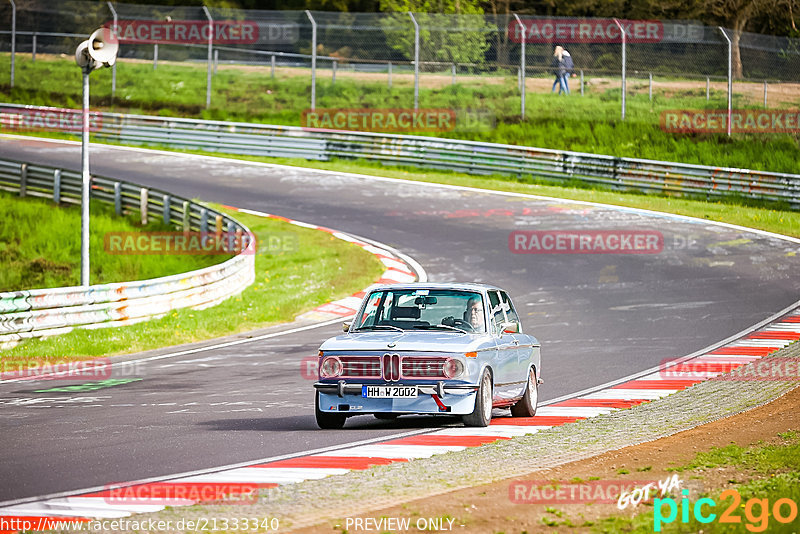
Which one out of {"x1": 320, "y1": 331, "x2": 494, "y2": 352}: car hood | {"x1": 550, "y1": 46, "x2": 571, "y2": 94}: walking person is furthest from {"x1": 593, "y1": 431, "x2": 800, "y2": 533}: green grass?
{"x1": 550, "y1": 46, "x2": 571, "y2": 94}: walking person

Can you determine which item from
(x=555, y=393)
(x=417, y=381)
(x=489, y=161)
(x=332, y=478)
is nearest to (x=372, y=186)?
(x=489, y=161)

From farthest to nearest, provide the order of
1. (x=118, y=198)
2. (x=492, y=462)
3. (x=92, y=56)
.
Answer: (x=118, y=198) < (x=92, y=56) < (x=492, y=462)

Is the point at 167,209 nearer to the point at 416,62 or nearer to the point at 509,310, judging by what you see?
the point at 416,62

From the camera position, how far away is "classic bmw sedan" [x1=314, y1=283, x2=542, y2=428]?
403 inches

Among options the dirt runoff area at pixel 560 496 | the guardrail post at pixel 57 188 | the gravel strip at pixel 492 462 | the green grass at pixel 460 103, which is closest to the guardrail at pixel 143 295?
the guardrail post at pixel 57 188

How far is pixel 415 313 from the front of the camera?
1123cm

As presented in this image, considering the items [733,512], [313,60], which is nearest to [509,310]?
[733,512]

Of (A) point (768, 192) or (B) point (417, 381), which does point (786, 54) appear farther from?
(B) point (417, 381)

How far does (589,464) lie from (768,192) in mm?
24013

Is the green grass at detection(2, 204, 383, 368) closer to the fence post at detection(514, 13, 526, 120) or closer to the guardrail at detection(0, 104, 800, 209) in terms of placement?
the guardrail at detection(0, 104, 800, 209)

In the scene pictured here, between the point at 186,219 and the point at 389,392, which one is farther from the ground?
the point at 389,392

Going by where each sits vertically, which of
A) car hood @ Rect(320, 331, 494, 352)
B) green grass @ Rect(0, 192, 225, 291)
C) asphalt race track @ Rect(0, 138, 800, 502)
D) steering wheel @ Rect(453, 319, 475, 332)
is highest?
steering wheel @ Rect(453, 319, 475, 332)

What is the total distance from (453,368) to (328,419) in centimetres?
130

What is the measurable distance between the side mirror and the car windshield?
1.27ft
